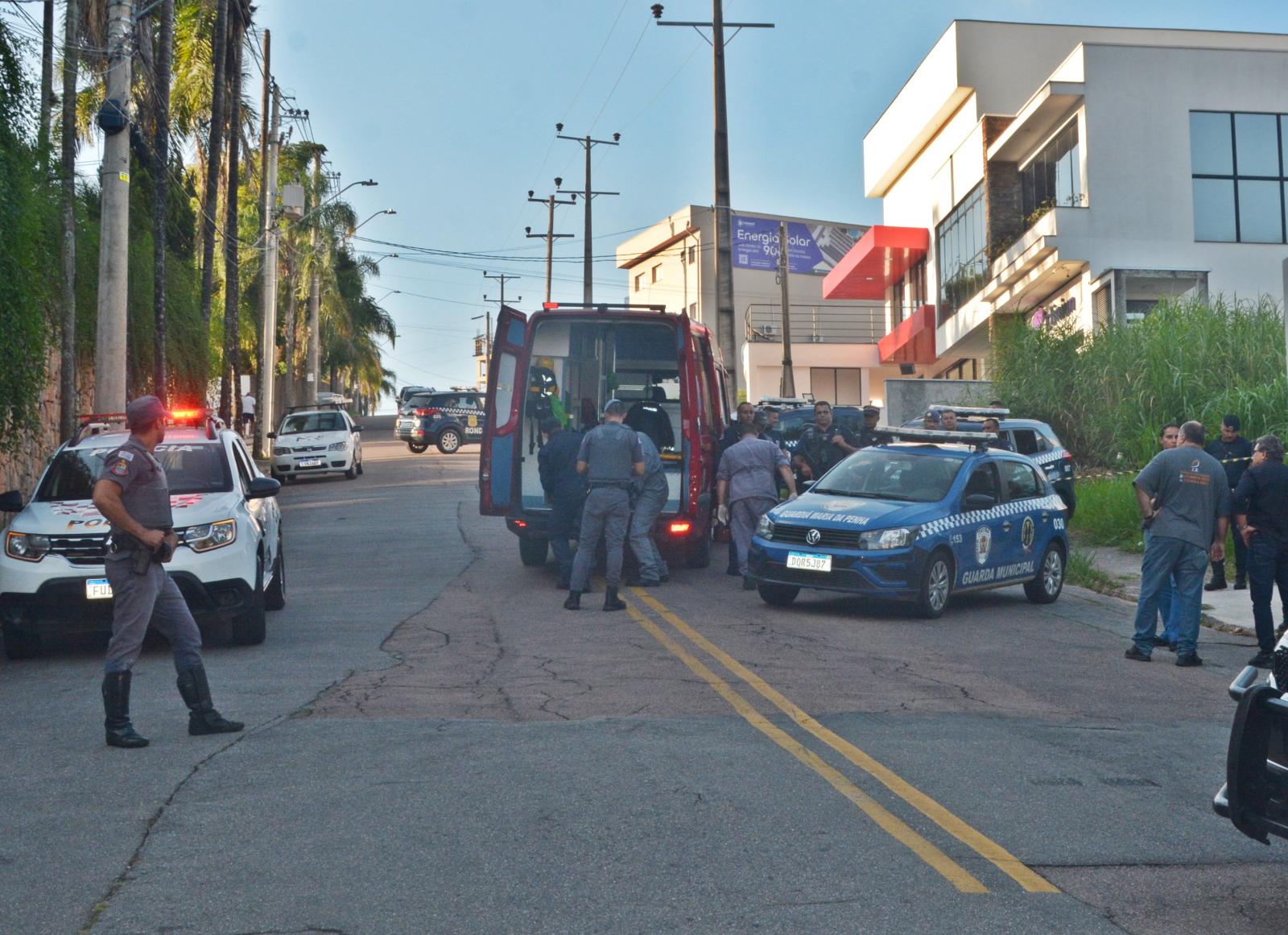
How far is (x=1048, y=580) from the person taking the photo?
15141 millimetres

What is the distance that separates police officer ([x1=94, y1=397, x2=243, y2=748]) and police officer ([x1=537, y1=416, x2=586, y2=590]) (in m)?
6.89

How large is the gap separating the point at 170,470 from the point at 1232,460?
34.4ft

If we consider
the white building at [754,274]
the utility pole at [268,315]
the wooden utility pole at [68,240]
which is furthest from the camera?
the white building at [754,274]

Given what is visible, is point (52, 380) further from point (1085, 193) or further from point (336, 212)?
point (336, 212)

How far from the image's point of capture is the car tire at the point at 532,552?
56.0ft

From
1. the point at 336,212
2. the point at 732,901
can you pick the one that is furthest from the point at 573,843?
the point at 336,212

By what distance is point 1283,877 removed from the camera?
549cm

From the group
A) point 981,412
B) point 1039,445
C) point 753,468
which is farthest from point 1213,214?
point 753,468

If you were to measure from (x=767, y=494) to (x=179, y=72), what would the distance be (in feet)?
92.2

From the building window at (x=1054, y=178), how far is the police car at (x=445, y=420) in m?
16.4

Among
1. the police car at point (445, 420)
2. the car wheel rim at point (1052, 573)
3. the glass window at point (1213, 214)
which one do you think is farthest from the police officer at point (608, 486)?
the police car at point (445, 420)

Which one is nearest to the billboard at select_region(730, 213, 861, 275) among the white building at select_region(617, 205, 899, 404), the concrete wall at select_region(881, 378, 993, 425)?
the white building at select_region(617, 205, 899, 404)

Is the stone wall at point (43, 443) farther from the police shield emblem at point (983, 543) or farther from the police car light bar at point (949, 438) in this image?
the police shield emblem at point (983, 543)

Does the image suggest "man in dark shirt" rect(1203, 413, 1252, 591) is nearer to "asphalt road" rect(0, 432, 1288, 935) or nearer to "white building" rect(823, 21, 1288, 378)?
"asphalt road" rect(0, 432, 1288, 935)
